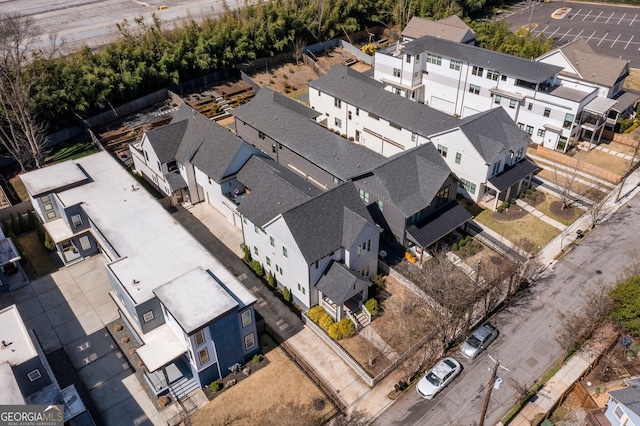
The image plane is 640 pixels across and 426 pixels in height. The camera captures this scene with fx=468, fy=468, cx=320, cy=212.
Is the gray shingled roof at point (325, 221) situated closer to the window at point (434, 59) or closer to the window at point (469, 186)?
the window at point (469, 186)

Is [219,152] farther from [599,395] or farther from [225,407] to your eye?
[599,395]

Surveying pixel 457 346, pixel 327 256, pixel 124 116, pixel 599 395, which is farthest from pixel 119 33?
pixel 599 395

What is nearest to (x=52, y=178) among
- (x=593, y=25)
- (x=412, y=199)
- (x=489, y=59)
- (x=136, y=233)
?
(x=136, y=233)

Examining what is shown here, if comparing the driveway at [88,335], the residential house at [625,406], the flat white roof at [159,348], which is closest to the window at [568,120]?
the residential house at [625,406]


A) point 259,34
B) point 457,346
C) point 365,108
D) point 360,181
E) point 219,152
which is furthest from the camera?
point 259,34

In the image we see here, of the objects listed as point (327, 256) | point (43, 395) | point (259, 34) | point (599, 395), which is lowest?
point (599, 395)

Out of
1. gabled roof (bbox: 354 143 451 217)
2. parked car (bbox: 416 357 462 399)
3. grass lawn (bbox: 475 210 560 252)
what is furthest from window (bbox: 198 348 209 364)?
grass lawn (bbox: 475 210 560 252)

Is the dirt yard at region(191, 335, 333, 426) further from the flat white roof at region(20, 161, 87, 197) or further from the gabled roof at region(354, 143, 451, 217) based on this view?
the flat white roof at region(20, 161, 87, 197)
